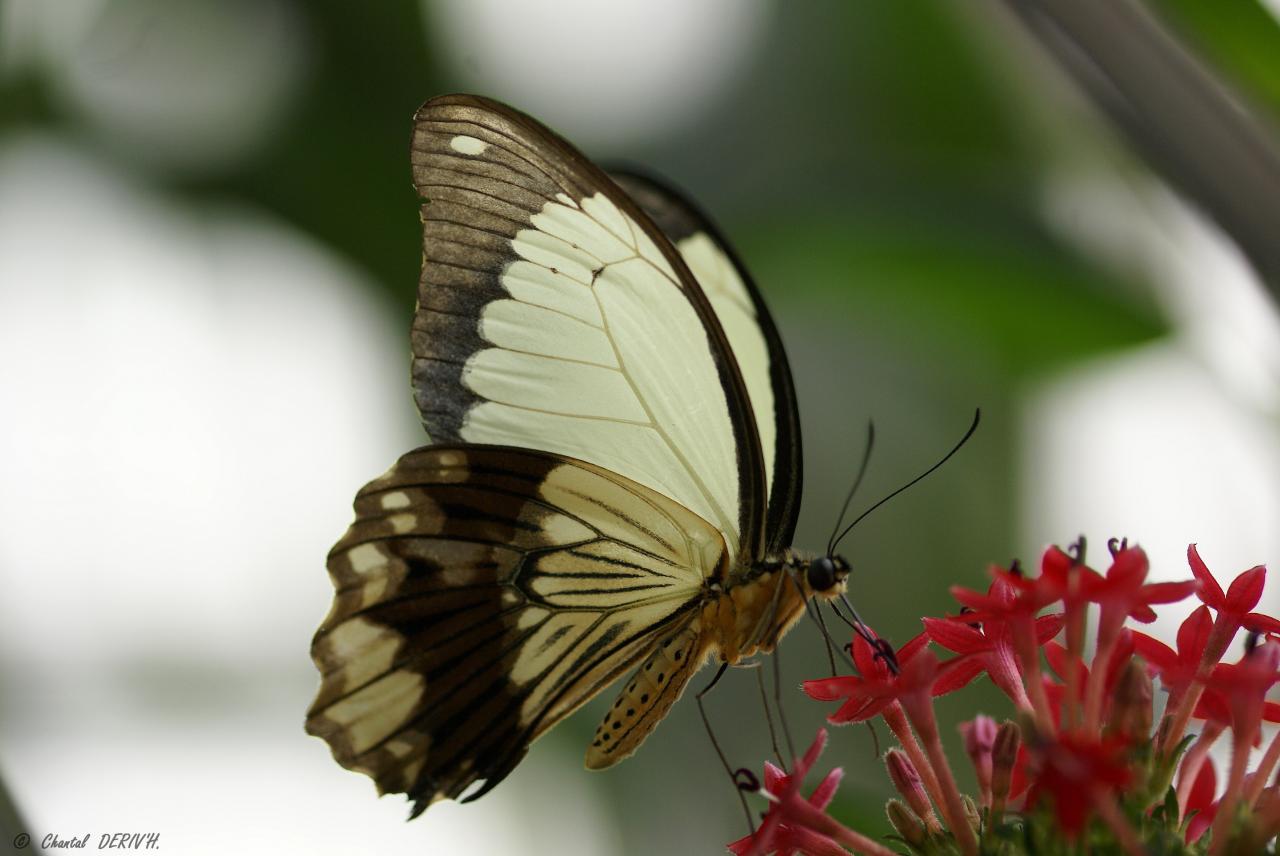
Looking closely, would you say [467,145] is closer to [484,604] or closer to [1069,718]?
[484,604]

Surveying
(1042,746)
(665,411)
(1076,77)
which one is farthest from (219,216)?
(1042,746)

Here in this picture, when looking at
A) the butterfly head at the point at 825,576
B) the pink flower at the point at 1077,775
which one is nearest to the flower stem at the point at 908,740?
the butterfly head at the point at 825,576

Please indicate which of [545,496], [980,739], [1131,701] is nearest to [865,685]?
[980,739]

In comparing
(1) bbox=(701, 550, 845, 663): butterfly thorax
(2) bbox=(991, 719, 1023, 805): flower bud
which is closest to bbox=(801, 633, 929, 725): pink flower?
(2) bbox=(991, 719, 1023, 805): flower bud

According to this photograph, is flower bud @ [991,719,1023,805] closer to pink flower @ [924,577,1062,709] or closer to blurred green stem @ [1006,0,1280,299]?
pink flower @ [924,577,1062,709]

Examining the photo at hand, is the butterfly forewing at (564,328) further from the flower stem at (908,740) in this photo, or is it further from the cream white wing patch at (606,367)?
the flower stem at (908,740)

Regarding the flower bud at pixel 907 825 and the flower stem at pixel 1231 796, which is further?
the flower bud at pixel 907 825
